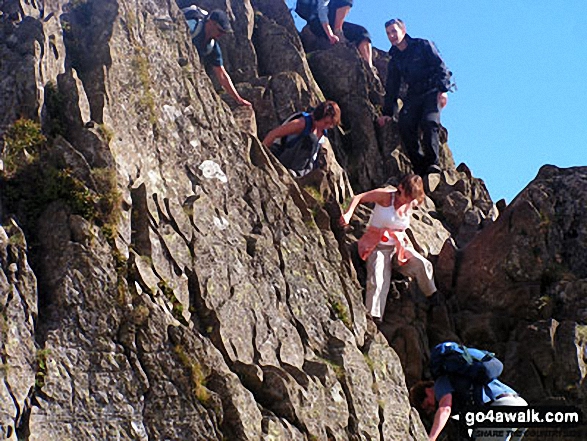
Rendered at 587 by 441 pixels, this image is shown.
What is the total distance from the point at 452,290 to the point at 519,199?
10.7 ft

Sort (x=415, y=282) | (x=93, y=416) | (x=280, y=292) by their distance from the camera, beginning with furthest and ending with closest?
(x=415, y=282) < (x=280, y=292) < (x=93, y=416)

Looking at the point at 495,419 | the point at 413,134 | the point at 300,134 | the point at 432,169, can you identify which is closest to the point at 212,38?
the point at 300,134

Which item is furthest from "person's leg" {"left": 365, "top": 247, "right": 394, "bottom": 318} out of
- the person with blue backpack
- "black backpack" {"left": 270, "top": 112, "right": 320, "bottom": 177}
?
the person with blue backpack

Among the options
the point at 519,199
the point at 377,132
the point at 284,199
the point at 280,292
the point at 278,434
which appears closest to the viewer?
the point at 278,434

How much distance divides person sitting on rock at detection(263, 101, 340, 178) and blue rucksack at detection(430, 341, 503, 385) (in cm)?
857

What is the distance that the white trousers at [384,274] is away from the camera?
2230cm

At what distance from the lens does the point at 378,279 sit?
22422 mm

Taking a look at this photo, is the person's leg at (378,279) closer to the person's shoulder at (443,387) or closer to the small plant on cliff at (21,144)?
the person's shoulder at (443,387)

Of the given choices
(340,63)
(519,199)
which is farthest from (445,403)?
(340,63)

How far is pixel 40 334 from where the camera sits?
52.2 feet

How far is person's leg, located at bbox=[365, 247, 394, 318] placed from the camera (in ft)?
72.9

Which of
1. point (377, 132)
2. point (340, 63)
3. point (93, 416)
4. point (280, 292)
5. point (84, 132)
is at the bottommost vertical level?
point (93, 416)

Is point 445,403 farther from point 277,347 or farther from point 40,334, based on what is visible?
point 40,334

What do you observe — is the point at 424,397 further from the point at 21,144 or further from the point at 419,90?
the point at 419,90
